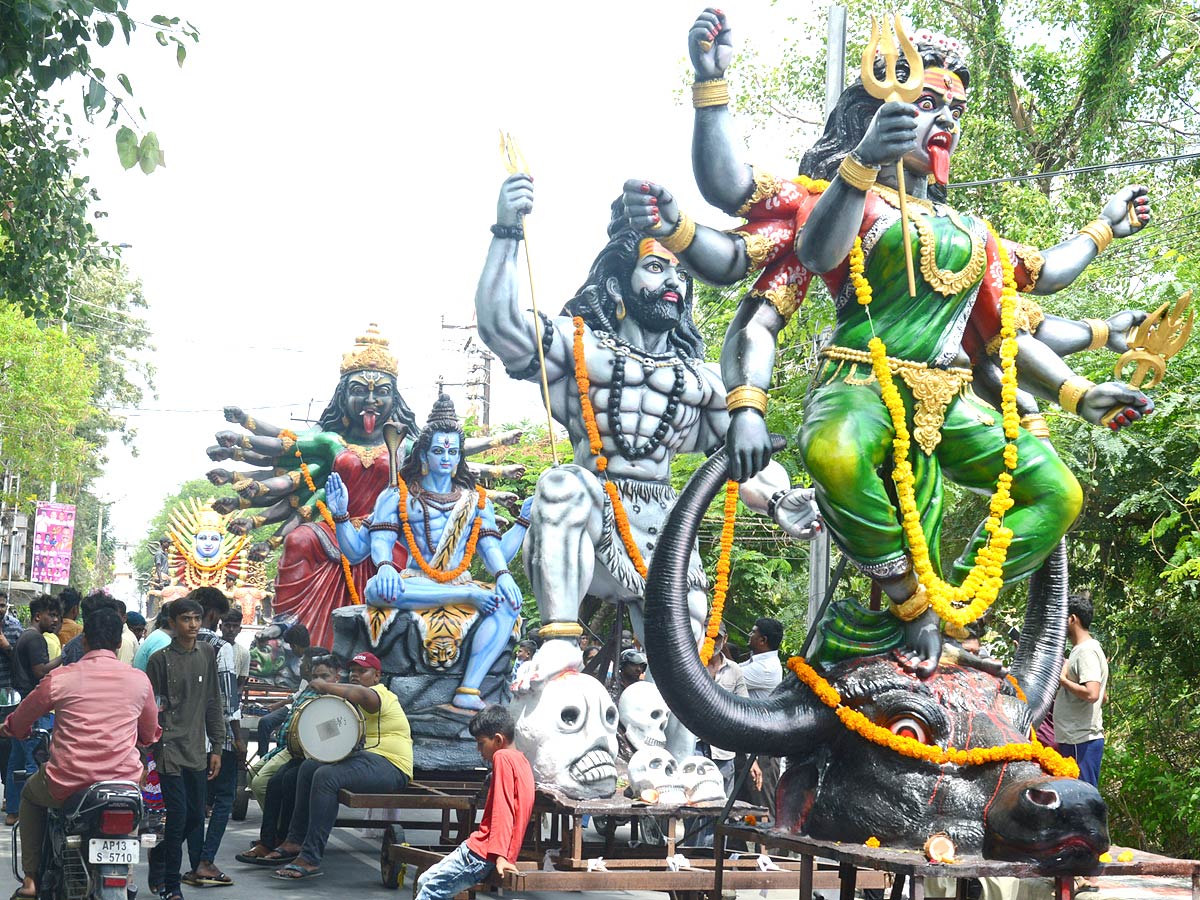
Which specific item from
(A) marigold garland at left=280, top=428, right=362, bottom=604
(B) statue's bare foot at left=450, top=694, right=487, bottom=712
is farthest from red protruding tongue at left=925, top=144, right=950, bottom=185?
(A) marigold garland at left=280, top=428, right=362, bottom=604

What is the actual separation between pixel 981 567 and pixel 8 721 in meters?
4.14

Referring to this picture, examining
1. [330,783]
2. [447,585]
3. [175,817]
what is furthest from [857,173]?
[447,585]

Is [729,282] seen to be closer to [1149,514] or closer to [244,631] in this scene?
[1149,514]

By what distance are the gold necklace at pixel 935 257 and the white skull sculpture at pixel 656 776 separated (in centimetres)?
256

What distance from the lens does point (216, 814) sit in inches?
314

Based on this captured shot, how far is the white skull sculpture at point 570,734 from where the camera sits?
667 cm

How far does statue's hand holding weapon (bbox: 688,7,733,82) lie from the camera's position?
5.36 meters

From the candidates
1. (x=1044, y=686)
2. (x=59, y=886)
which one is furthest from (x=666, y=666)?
(x=59, y=886)

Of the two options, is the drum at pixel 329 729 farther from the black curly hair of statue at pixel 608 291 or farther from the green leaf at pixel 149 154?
the green leaf at pixel 149 154

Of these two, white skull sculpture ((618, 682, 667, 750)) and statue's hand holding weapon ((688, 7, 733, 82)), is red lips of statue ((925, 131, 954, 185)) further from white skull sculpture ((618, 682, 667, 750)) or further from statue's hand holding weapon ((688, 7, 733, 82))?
white skull sculpture ((618, 682, 667, 750))

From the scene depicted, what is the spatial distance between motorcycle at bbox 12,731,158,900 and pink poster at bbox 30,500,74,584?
86.8 feet

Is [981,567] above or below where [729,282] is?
below

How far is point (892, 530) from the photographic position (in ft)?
16.4

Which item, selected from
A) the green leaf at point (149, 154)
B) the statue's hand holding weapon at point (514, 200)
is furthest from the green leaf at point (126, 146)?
the statue's hand holding weapon at point (514, 200)
